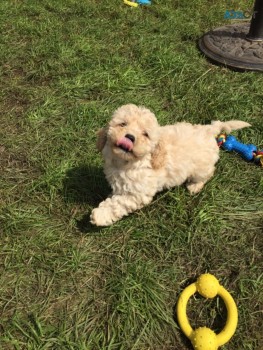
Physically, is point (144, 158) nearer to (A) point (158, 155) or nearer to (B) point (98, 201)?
(A) point (158, 155)

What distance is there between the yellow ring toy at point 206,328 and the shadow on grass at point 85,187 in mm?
1145

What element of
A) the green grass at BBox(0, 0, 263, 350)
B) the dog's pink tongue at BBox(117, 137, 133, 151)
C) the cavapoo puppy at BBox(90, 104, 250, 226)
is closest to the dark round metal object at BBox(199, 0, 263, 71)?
the green grass at BBox(0, 0, 263, 350)

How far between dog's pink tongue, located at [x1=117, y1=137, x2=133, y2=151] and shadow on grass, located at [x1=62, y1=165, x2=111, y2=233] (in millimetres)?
1016

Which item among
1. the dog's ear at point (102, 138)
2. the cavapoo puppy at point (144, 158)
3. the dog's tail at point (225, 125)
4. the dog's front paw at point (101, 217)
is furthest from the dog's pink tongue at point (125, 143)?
the dog's tail at point (225, 125)

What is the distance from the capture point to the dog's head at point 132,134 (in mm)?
2805

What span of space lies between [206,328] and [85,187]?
1.77m

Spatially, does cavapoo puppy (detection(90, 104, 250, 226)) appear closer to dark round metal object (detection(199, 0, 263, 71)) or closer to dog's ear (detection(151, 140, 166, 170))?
dog's ear (detection(151, 140, 166, 170))

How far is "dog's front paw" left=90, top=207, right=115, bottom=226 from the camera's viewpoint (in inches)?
122

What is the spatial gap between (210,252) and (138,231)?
66cm

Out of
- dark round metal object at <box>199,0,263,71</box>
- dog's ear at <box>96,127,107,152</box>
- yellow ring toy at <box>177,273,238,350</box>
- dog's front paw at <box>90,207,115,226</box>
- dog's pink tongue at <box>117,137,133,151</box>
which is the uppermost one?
dog's pink tongue at <box>117,137,133,151</box>

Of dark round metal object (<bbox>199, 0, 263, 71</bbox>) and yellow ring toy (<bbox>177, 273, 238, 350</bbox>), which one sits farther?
dark round metal object (<bbox>199, 0, 263, 71</bbox>)

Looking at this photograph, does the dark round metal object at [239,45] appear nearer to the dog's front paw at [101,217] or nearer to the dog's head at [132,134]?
the dog's head at [132,134]

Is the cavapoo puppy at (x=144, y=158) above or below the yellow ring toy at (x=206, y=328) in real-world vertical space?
above

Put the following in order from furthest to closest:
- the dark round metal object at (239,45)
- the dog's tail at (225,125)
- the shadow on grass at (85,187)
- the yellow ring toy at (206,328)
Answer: the dark round metal object at (239,45)
the dog's tail at (225,125)
the shadow on grass at (85,187)
the yellow ring toy at (206,328)
